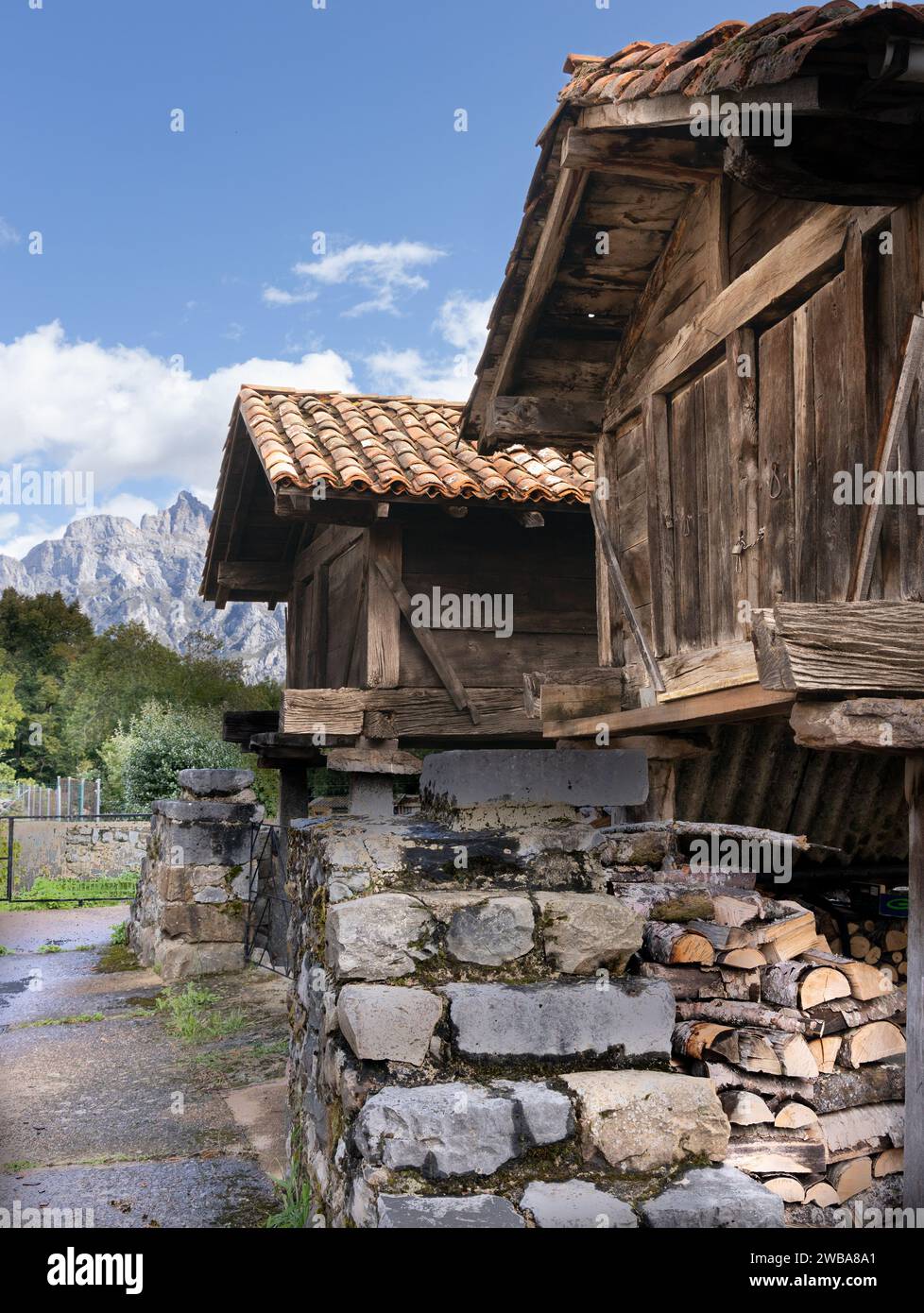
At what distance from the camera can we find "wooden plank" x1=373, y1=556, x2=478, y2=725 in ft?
23.6

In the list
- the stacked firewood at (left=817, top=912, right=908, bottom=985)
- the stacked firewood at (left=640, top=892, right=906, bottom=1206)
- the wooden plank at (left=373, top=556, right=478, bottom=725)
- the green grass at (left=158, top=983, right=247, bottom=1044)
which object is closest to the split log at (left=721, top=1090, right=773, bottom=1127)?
the stacked firewood at (left=640, top=892, right=906, bottom=1206)

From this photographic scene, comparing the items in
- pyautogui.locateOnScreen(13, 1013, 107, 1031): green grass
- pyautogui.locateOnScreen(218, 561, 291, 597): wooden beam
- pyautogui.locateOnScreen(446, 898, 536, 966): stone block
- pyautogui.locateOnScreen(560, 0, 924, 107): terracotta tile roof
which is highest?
pyautogui.locateOnScreen(560, 0, 924, 107): terracotta tile roof

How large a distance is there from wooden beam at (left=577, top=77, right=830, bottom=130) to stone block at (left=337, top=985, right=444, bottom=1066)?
8.63 ft

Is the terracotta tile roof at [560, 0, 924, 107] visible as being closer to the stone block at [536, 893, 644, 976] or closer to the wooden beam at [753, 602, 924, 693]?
the wooden beam at [753, 602, 924, 693]

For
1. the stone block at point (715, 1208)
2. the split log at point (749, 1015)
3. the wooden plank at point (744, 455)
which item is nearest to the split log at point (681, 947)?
the split log at point (749, 1015)

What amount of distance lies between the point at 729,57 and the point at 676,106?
68 centimetres

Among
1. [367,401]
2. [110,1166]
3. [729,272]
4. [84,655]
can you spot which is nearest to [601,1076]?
[110,1166]

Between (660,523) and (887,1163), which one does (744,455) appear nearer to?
(660,523)

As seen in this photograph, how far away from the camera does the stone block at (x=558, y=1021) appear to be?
2.63 metres

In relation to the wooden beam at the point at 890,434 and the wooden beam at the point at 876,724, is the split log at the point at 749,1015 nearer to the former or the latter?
the wooden beam at the point at 876,724

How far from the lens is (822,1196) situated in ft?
13.4

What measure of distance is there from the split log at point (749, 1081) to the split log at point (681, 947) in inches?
14.4

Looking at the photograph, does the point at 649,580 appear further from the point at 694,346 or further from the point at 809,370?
the point at 809,370
